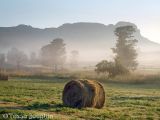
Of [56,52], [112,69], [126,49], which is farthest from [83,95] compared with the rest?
[56,52]

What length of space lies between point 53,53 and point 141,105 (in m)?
136

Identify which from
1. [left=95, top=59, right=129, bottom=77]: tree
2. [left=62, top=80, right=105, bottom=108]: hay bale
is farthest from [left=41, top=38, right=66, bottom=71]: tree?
[left=62, top=80, right=105, bottom=108]: hay bale

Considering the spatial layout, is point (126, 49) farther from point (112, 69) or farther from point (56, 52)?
point (56, 52)

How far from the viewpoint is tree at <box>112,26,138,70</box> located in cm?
9369

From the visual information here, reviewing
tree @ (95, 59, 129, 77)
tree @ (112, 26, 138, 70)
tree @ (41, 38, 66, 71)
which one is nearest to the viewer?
tree @ (95, 59, 129, 77)

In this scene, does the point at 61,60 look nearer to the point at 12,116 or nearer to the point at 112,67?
the point at 112,67

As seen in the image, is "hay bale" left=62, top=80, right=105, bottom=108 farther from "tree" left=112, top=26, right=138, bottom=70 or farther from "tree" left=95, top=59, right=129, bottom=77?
"tree" left=112, top=26, right=138, bottom=70

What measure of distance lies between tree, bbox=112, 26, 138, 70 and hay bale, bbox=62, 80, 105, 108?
67.5 metres

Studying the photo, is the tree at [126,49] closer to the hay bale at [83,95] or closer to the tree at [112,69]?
the tree at [112,69]

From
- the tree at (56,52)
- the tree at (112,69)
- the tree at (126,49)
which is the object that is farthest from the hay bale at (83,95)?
the tree at (56,52)

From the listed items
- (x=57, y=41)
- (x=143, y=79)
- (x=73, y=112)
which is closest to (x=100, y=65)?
(x=143, y=79)

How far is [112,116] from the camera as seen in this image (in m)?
21.2

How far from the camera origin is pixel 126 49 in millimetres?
93938

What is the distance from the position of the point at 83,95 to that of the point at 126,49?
231 feet
